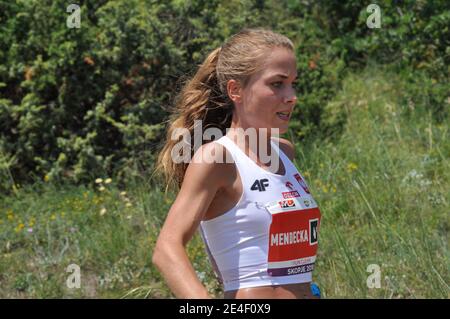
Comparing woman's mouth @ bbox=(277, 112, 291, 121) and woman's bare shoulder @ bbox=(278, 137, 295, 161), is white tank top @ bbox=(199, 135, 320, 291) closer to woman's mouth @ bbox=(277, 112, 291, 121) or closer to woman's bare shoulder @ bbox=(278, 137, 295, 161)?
woman's mouth @ bbox=(277, 112, 291, 121)

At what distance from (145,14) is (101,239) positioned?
78.2 inches

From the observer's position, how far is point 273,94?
8.96 ft

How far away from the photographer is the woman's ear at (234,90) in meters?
2.83

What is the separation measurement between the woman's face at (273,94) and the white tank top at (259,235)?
13cm

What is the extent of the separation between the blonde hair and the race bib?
1.33ft

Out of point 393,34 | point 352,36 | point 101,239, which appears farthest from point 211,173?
point 352,36

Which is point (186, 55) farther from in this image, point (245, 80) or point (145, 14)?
point (245, 80)

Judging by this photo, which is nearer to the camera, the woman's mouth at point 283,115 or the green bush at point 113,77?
the woman's mouth at point 283,115

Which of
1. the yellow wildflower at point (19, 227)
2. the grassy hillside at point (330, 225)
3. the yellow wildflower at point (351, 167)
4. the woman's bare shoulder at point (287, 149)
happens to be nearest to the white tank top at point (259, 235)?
the woman's bare shoulder at point (287, 149)

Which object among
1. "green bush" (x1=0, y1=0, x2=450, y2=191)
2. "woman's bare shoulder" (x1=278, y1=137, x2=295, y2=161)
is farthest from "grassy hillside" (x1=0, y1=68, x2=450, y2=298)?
"woman's bare shoulder" (x1=278, y1=137, x2=295, y2=161)

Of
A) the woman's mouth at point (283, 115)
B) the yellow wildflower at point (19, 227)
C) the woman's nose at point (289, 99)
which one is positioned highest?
the woman's nose at point (289, 99)

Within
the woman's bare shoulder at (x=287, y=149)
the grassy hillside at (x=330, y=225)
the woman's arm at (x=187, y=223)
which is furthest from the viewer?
the grassy hillside at (x=330, y=225)

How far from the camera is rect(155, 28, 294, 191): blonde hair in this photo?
2.80 m

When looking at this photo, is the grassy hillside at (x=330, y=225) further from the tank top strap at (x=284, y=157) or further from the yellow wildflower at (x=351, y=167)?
the tank top strap at (x=284, y=157)
